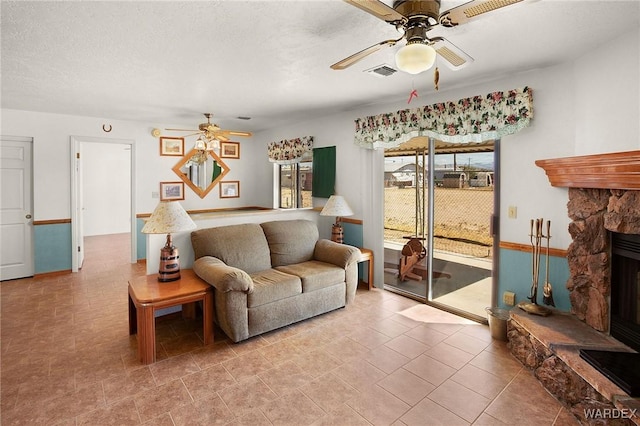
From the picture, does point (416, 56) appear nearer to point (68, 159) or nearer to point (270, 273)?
point (270, 273)

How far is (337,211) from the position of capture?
173 inches

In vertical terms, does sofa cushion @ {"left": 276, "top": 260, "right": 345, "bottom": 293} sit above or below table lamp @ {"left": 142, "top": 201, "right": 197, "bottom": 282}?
below

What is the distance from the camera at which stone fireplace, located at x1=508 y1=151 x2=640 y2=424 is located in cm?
198

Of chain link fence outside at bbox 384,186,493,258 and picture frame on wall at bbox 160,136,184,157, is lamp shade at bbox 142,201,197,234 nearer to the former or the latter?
chain link fence outside at bbox 384,186,493,258

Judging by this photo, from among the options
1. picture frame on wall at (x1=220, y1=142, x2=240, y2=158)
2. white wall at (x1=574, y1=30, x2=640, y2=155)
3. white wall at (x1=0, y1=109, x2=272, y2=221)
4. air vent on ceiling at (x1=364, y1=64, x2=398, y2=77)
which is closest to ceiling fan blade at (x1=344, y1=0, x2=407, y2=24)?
air vent on ceiling at (x1=364, y1=64, x2=398, y2=77)

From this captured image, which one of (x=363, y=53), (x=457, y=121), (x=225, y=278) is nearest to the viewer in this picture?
(x=363, y=53)

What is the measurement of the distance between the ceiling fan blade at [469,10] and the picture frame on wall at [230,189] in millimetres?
5531

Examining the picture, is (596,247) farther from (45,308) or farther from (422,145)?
(45,308)

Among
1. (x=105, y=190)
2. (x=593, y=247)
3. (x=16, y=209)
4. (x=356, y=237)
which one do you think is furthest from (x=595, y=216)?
(x=105, y=190)

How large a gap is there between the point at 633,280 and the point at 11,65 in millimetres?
5188

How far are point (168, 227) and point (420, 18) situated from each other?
8.03ft

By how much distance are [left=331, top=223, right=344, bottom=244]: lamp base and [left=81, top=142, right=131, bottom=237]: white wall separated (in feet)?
20.4

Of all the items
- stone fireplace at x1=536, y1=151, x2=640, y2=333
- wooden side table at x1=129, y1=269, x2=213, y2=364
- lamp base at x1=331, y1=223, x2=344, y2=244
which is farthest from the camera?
lamp base at x1=331, y1=223, x2=344, y2=244

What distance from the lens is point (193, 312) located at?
347 cm
